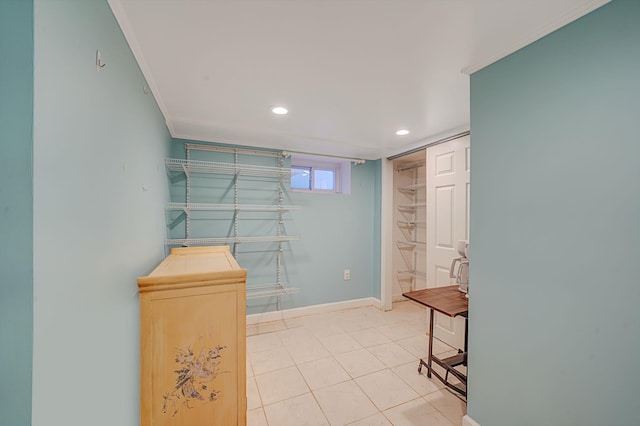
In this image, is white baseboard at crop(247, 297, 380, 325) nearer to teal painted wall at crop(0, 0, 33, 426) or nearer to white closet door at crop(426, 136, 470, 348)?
white closet door at crop(426, 136, 470, 348)

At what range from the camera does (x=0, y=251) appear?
484 millimetres

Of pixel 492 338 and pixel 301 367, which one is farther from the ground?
pixel 492 338

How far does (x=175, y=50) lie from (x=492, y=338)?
7.54 ft

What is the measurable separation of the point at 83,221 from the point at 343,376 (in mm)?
2058

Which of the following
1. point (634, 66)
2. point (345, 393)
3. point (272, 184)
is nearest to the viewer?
point (634, 66)

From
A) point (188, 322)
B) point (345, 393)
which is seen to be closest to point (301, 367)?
point (345, 393)

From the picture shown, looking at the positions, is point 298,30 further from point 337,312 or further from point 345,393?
point 337,312

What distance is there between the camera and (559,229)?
1.11m

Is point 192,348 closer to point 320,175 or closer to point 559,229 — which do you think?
point 559,229

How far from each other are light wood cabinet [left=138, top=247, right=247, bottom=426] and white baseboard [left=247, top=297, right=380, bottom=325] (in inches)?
72.2

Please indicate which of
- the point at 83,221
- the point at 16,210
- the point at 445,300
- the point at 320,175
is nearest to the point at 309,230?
the point at 320,175

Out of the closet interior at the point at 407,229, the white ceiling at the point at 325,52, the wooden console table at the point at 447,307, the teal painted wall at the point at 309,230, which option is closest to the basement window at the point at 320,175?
the teal painted wall at the point at 309,230

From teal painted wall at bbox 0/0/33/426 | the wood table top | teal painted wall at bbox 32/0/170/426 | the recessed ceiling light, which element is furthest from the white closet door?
teal painted wall at bbox 0/0/33/426

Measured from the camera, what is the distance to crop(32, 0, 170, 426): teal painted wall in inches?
21.7
